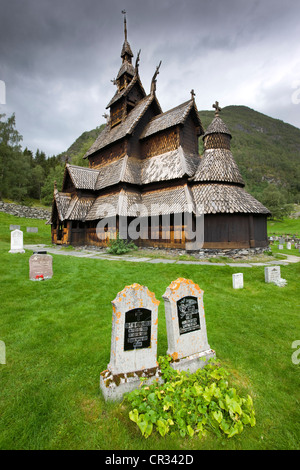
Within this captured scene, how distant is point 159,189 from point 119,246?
554cm

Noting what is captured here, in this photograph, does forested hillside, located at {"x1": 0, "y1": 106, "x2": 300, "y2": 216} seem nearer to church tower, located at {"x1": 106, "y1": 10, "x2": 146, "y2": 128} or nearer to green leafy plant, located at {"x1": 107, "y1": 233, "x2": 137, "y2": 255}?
church tower, located at {"x1": 106, "y1": 10, "x2": 146, "y2": 128}

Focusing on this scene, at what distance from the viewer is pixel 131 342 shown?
326cm

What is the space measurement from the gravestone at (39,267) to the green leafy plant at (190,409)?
20.5ft

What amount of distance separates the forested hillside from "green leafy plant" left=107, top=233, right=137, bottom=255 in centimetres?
1237

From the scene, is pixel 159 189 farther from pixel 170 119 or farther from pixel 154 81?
pixel 154 81

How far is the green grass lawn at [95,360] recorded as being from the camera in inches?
93.3

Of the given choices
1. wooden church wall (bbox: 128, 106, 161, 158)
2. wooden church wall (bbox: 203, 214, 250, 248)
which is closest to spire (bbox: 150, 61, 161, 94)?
wooden church wall (bbox: 128, 106, 161, 158)

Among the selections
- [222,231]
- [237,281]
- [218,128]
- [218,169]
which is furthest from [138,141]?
[237,281]

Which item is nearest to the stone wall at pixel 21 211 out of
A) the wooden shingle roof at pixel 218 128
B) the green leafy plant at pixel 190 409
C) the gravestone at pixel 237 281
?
the wooden shingle roof at pixel 218 128

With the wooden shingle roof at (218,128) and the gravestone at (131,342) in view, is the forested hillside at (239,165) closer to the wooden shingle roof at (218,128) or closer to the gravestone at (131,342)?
the wooden shingle roof at (218,128)

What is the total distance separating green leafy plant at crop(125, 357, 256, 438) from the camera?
2.41 metres

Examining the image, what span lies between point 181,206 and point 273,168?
134 m
